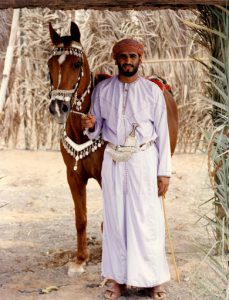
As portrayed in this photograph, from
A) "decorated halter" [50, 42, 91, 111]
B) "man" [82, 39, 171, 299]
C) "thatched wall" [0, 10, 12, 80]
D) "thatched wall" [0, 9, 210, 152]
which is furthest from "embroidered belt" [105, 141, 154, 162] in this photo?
"thatched wall" [0, 10, 12, 80]

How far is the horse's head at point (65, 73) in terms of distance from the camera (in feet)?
15.7

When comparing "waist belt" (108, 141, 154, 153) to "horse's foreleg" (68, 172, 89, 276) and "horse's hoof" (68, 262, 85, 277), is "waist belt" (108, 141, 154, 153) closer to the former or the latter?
"horse's foreleg" (68, 172, 89, 276)

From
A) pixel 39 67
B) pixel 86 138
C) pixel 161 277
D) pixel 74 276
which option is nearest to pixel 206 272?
pixel 161 277

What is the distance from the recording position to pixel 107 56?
34.5 feet

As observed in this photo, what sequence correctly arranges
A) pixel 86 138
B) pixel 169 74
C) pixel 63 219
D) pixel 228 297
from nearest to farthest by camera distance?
pixel 228 297 → pixel 86 138 → pixel 63 219 → pixel 169 74

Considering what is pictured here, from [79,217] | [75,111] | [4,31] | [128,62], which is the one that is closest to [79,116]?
[75,111]

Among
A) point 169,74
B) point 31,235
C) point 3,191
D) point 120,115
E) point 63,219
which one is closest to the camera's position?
point 120,115

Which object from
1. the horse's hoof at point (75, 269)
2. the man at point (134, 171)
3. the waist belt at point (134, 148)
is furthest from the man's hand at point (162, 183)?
the horse's hoof at point (75, 269)

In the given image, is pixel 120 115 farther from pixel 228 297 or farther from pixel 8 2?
pixel 228 297

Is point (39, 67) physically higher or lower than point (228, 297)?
higher

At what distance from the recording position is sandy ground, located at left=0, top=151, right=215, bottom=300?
5340mm

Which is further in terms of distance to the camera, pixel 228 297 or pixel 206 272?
pixel 206 272

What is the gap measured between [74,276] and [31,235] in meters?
1.62

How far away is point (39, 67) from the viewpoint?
10883 millimetres
